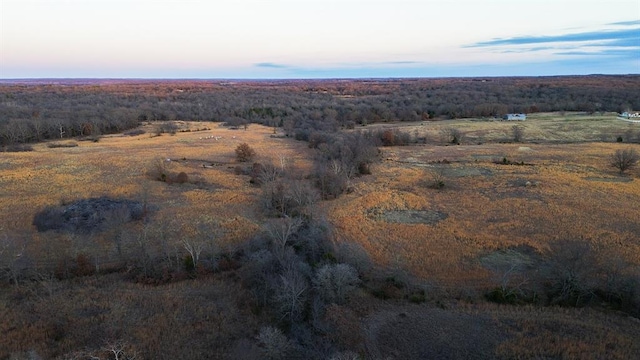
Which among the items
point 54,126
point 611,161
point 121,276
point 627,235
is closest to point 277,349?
point 121,276

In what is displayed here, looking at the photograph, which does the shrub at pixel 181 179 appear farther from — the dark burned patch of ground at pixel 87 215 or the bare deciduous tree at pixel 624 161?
the bare deciduous tree at pixel 624 161

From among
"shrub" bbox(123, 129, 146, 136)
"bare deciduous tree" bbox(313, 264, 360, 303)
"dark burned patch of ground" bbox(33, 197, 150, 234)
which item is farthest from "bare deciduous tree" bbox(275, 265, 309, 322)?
"shrub" bbox(123, 129, 146, 136)

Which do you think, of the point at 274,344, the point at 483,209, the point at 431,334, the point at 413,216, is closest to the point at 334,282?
the point at 274,344

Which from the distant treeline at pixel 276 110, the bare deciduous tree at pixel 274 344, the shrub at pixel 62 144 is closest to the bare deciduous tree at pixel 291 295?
the bare deciduous tree at pixel 274 344

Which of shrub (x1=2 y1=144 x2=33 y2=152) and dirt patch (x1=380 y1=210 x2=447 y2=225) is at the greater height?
shrub (x1=2 y1=144 x2=33 y2=152)

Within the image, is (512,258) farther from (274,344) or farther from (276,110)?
(276,110)

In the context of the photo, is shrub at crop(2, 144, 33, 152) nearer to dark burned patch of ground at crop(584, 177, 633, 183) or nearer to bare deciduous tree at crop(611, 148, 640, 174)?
dark burned patch of ground at crop(584, 177, 633, 183)
